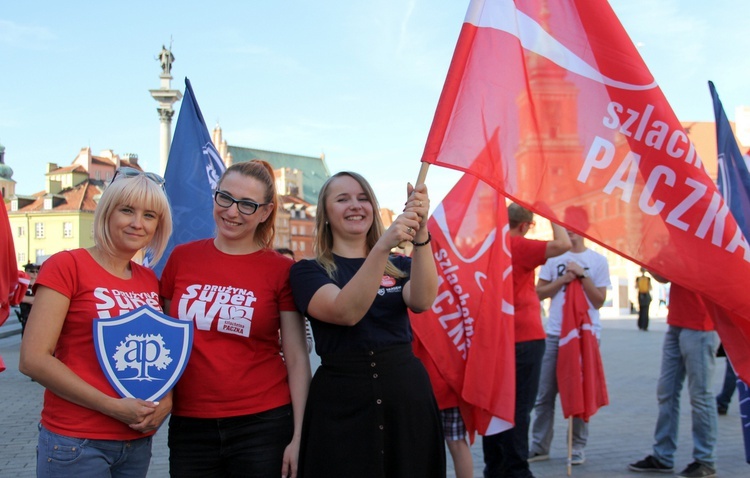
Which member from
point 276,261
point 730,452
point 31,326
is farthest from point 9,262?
point 730,452

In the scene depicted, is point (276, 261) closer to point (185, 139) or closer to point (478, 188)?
point (478, 188)

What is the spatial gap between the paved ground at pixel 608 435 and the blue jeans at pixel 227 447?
10.3 ft

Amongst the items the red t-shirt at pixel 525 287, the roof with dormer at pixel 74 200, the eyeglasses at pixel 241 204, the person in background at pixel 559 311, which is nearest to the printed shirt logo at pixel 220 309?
the eyeglasses at pixel 241 204

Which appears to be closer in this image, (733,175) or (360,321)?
(360,321)

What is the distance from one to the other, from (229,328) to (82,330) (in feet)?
1.78

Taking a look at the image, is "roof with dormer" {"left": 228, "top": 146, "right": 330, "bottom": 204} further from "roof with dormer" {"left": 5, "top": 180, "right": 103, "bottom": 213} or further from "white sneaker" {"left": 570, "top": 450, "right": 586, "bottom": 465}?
"white sneaker" {"left": 570, "top": 450, "right": 586, "bottom": 465}

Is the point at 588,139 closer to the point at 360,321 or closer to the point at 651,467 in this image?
the point at 360,321

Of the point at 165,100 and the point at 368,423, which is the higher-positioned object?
the point at 165,100

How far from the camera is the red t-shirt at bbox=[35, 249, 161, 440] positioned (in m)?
2.57

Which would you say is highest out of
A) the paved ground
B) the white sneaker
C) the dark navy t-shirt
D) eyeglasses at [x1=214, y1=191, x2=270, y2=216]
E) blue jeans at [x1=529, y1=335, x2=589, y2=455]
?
eyeglasses at [x1=214, y1=191, x2=270, y2=216]

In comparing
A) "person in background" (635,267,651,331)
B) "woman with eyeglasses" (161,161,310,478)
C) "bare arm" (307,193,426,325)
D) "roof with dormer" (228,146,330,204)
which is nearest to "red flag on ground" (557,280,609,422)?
"woman with eyeglasses" (161,161,310,478)

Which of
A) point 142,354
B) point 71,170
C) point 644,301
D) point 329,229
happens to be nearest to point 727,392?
point 329,229

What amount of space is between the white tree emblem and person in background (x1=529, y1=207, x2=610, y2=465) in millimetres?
4113

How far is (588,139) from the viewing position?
3283mm
